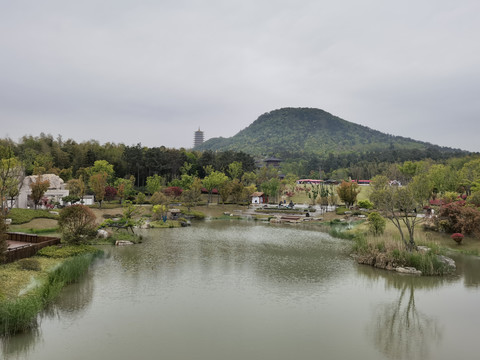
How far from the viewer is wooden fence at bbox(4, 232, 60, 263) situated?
17.4m

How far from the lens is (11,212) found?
3020 cm

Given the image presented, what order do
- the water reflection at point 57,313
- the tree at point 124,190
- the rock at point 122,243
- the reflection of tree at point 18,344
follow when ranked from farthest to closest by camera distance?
the tree at point 124,190 → the rock at point 122,243 → the water reflection at point 57,313 → the reflection of tree at point 18,344

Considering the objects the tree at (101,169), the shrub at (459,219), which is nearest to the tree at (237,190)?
the tree at (101,169)

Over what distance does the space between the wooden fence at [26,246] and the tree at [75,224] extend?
0.88m

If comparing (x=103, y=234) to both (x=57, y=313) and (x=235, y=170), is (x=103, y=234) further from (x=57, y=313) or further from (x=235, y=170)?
(x=235, y=170)

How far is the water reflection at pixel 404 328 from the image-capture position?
11.0 metres

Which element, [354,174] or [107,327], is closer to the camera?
[107,327]

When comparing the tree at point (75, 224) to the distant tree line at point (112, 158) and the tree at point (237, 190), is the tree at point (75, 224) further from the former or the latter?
the distant tree line at point (112, 158)

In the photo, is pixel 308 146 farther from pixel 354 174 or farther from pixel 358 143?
pixel 354 174

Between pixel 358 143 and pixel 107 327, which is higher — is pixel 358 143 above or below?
above

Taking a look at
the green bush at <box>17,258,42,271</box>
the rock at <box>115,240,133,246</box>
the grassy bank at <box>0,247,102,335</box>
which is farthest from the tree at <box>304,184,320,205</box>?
the green bush at <box>17,258,42,271</box>

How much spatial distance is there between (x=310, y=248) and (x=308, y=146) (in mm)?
152044

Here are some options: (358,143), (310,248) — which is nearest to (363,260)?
(310,248)

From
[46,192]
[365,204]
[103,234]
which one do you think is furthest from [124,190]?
[365,204]
